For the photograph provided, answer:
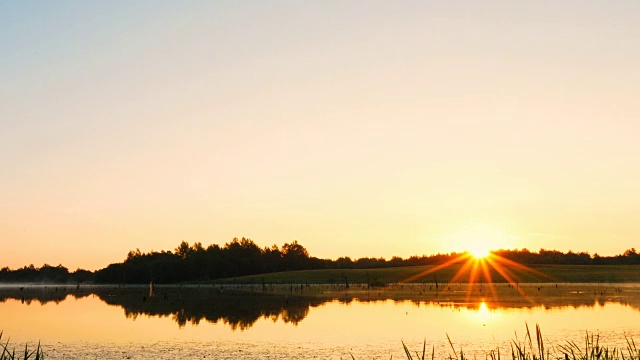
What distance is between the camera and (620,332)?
1480 inches

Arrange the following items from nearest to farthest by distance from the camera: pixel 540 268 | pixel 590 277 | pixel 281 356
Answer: pixel 281 356 < pixel 590 277 < pixel 540 268

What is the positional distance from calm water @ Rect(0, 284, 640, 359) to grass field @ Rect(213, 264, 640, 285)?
205 feet

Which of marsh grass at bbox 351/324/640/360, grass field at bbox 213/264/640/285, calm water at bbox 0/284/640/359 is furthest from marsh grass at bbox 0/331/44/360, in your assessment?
grass field at bbox 213/264/640/285

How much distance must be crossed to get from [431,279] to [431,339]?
104 metres

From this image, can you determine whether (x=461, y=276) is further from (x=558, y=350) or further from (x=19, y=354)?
(x=558, y=350)

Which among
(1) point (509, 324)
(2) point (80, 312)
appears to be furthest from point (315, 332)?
(2) point (80, 312)

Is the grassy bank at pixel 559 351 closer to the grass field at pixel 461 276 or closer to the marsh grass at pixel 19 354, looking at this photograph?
the marsh grass at pixel 19 354

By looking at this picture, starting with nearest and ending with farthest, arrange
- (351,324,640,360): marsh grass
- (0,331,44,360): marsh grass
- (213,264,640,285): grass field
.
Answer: (351,324,640,360): marsh grass
(0,331,44,360): marsh grass
(213,264,640,285): grass field

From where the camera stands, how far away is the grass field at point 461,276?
423 ft

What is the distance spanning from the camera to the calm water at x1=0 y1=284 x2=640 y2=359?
3378 cm

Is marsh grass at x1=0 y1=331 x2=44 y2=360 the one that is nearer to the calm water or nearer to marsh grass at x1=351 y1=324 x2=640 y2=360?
the calm water

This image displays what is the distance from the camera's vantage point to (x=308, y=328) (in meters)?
43.6

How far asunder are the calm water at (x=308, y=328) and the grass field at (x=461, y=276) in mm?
62580

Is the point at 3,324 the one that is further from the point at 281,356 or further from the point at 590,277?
the point at 590,277
